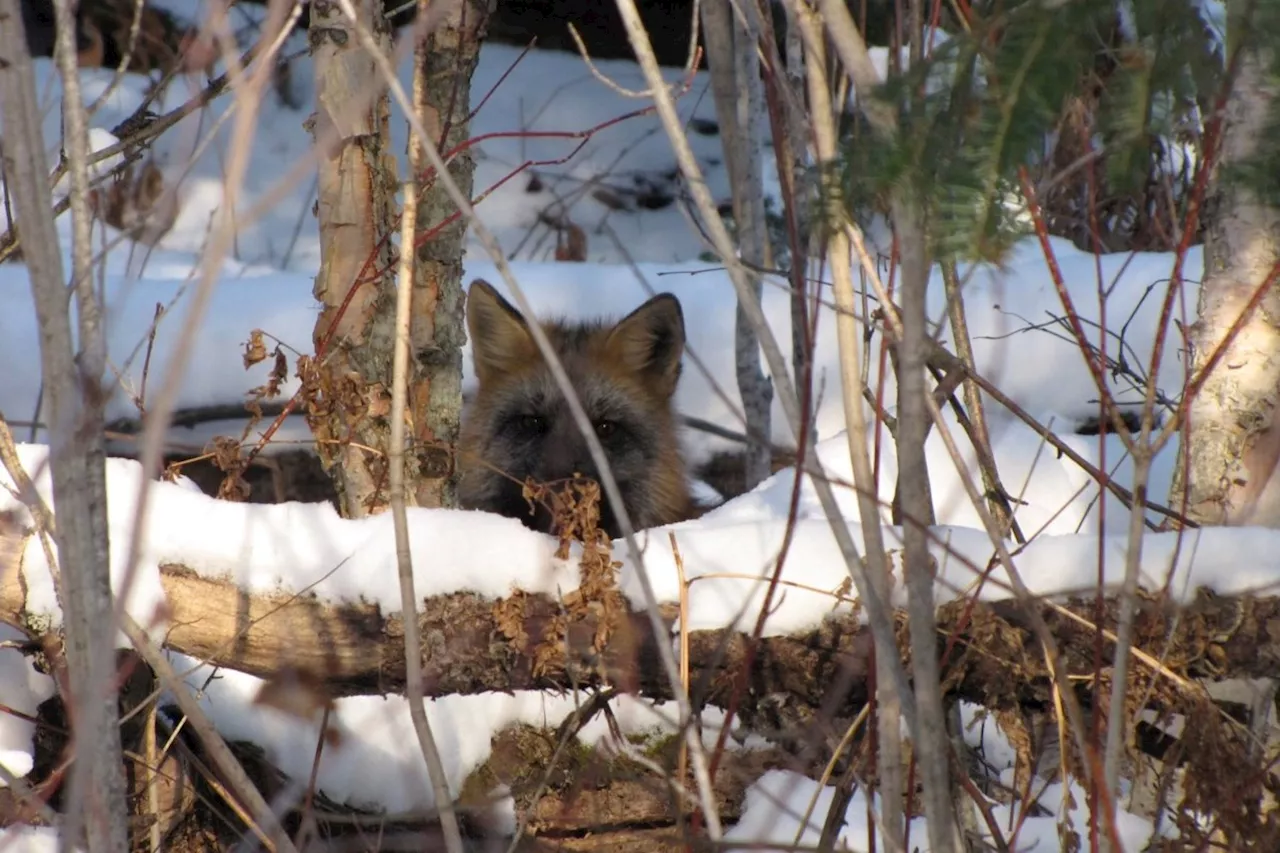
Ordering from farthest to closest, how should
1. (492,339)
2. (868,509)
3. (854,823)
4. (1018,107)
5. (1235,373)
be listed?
(492,339), (854,823), (1235,373), (868,509), (1018,107)

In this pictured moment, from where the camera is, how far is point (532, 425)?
5.09 m

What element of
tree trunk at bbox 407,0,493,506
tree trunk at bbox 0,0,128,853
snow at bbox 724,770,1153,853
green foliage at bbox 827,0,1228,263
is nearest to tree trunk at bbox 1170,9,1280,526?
snow at bbox 724,770,1153,853

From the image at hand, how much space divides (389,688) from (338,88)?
1.86 metres

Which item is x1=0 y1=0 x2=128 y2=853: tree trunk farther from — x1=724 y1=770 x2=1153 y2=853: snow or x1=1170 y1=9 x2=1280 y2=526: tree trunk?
x1=1170 y1=9 x2=1280 y2=526: tree trunk

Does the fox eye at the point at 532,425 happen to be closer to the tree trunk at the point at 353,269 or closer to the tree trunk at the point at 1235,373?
the tree trunk at the point at 353,269

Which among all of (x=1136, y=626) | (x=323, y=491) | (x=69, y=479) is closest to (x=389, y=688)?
(x=69, y=479)

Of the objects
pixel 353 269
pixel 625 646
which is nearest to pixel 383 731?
pixel 625 646

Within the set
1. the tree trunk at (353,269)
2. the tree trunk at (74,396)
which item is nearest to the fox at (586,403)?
the tree trunk at (353,269)

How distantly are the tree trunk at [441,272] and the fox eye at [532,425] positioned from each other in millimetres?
588

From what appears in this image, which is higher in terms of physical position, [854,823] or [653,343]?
[653,343]

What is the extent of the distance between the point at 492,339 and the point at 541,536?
225 cm

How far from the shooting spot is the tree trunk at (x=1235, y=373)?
3.52 metres

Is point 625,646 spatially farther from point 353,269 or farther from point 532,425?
point 532,425

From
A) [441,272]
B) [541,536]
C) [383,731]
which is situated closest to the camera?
[541,536]
